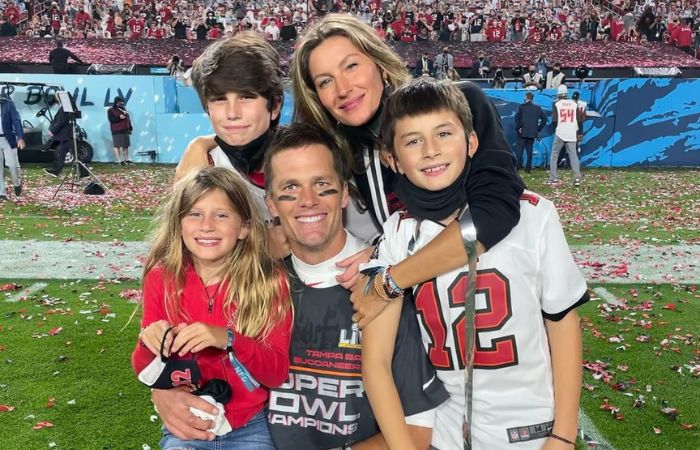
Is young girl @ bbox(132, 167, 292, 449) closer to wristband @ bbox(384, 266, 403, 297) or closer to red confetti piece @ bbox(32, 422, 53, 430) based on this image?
wristband @ bbox(384, 266, 403, 297)

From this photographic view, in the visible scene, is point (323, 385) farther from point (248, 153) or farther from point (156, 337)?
point (248, 153)

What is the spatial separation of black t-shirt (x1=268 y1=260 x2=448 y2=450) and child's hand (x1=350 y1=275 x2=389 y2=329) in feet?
0.58

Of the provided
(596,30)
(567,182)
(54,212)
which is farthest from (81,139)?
(596,30)

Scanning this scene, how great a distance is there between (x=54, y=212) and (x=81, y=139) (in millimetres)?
5973

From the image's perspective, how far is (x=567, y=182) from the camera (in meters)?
14.1

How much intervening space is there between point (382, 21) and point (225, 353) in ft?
84.8

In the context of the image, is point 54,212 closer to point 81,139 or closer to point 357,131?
point 81,139

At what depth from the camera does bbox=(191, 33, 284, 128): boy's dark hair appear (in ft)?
7.70

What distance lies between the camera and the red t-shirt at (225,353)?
77.4 inches

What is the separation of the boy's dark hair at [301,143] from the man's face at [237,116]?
0.19 meters

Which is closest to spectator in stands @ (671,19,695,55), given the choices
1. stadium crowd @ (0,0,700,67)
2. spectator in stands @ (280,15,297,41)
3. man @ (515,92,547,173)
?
stadium crowd @ (0,0,700,67)

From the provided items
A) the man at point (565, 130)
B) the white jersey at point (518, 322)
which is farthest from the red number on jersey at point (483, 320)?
the man at point (565, 130)

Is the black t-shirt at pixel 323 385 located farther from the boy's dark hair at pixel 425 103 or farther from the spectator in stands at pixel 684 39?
the spectator in stands at pixel 684 39

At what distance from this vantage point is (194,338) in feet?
6.00
